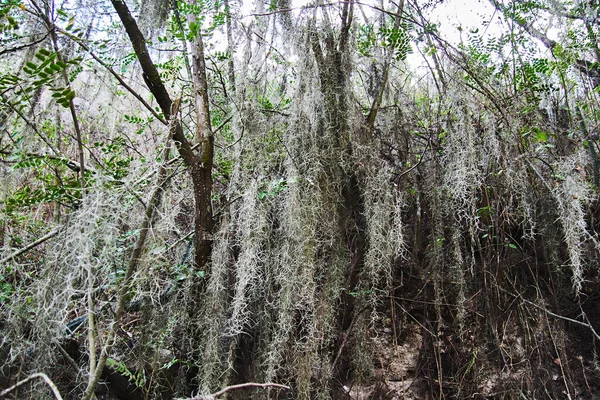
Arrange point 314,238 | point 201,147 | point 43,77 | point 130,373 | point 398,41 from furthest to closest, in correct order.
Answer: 1. point 398,41
2. point 201,147
3. point 314,238
4. point 130,373
5. point 43,77

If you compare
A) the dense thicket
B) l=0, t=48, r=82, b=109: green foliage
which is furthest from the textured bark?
l=0, t=48, r=82, b=109: green foliage

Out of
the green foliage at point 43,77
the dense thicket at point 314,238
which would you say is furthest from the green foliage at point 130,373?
the green foliage at point 43,77

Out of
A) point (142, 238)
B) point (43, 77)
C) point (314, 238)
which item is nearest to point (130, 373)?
point (142, 238)

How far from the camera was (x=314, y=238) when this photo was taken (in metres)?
1.96

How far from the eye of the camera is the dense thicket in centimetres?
187

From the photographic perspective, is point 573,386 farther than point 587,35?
No

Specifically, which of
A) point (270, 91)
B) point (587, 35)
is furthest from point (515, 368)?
point (587, 35)

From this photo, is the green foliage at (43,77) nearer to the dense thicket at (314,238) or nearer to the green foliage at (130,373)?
the dense thicket at (314,238)

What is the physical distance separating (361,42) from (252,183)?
4.25 ft

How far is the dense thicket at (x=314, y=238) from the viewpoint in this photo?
6.13ft

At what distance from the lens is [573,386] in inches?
80.7

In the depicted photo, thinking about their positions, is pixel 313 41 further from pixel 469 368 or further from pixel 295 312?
pixel 469 368

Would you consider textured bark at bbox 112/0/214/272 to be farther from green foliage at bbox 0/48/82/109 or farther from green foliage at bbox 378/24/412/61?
green foliage at bbox 378/24/412/61

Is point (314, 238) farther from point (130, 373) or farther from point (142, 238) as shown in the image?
point (130, 373)
